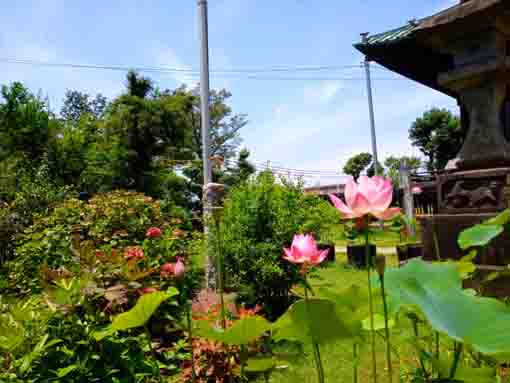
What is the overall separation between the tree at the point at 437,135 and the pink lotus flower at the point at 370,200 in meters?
23.8

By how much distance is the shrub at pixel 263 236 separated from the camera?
11.5 feet

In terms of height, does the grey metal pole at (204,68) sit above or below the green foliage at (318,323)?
above

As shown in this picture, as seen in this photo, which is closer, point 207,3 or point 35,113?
point 207,3

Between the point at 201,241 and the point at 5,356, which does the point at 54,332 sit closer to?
the point at 5,356

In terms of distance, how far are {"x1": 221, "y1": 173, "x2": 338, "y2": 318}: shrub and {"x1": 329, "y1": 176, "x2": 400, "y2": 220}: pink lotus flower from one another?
2.83 metres

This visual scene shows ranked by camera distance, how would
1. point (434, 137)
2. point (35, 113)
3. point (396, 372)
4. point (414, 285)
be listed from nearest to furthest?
point (414, 285) → point (396, 372) → point (35, 113) → point (434, 137)

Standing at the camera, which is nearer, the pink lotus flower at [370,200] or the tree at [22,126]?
the pink lotus flower at [370,200]

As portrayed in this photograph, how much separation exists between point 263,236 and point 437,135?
23.0 metres

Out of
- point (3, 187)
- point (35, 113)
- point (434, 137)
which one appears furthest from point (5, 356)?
point (434, 137)

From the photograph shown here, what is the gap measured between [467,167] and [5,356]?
3.50 meters

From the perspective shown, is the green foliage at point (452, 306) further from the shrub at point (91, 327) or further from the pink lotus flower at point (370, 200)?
the shrub at point (91, 327)

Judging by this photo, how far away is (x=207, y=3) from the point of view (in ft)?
17.9

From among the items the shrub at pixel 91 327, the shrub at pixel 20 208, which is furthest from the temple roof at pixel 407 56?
the shrub at pixel 20 208

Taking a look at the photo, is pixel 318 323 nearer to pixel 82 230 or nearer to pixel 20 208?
pixel 82 230
